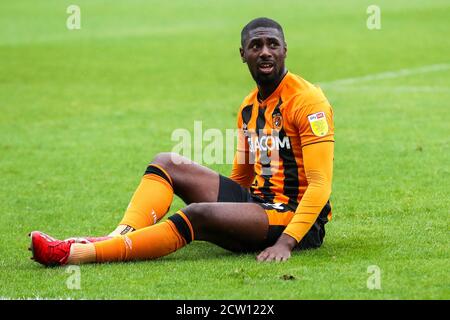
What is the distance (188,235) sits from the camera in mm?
7211

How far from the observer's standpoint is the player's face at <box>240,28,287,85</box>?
7.44 metres

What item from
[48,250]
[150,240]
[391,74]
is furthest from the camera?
[391,74]

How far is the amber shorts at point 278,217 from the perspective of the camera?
733cm

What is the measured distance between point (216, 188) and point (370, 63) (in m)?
13.8

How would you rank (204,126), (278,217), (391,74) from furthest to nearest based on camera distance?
1. (391,74)
2. (204,126)
3. (278,217)

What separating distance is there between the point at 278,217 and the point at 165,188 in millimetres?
917

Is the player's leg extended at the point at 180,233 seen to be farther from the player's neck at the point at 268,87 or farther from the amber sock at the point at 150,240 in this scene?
the player's neck at the point at 268,87

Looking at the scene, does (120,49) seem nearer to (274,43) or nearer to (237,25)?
(237,25)

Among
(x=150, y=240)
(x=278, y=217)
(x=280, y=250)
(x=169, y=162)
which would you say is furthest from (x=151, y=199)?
(x=280, y=250)

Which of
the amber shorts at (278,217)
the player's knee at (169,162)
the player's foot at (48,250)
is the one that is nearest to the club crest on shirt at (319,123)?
the amber shorts at (278,217)

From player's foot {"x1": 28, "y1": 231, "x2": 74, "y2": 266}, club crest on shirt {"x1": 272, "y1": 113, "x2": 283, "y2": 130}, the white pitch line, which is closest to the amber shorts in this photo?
club crest on shirt {"x1": 272, "y1": 113, "x2": 283, "y2": 130}

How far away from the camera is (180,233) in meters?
7.21

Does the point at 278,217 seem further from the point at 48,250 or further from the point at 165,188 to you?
the point at 48,250

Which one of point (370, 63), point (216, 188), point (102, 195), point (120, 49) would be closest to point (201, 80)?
point (370, 63)
